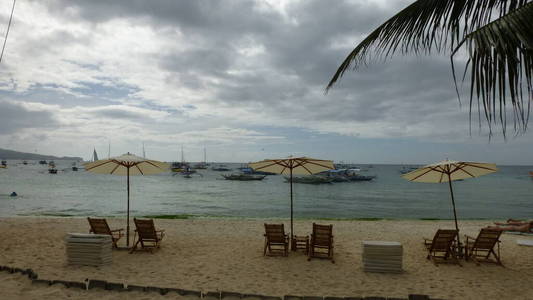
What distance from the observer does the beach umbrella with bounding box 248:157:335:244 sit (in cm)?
838

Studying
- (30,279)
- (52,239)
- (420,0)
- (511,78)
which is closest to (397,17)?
→ (420,0)

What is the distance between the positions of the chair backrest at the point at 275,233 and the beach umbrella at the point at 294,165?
1.33 m

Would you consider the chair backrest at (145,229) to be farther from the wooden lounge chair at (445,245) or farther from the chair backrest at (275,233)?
the wooden lounge chair at (445,245)

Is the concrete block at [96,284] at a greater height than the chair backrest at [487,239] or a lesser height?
lesser

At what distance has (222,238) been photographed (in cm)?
1021

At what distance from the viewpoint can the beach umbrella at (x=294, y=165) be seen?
8.38m

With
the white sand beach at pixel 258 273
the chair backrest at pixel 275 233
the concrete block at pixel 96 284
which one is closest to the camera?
the concrete block at pixel 96 284

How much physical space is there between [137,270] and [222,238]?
375cm

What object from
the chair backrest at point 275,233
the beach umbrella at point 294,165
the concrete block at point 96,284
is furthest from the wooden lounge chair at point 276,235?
the concrete block at point 96,284

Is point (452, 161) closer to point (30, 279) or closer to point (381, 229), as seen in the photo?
point (381, 229)

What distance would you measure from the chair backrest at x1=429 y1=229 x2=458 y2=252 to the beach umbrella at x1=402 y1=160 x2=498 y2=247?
261 mm

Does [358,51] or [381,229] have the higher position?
[358,51]

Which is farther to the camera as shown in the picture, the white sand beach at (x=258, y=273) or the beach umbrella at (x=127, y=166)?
the beach umbrella at (x=127, y=166)

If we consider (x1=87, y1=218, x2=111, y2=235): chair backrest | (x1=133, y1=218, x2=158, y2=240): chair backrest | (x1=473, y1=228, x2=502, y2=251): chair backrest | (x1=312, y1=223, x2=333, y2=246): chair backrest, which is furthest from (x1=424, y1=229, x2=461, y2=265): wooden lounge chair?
(x1=87, y1=218, x2=111, y2=235): chair backrest
